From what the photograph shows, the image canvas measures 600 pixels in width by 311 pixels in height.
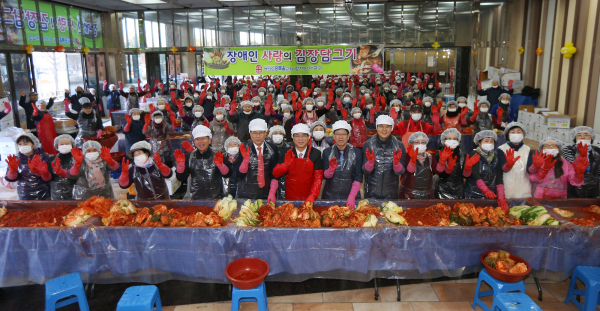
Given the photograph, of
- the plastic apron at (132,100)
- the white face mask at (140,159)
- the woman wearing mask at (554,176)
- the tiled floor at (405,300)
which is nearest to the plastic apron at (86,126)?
the white face mask at (140,159)

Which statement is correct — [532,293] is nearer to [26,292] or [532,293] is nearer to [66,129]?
[26,292]

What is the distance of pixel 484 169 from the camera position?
4578 mm

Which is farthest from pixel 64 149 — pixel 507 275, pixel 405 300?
pixel 507 275

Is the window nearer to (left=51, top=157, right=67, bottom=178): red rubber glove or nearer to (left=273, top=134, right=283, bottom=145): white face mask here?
(left=51, top=157, right=67, bottom=178): red rubber glove

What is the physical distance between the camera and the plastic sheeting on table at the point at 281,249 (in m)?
3.58

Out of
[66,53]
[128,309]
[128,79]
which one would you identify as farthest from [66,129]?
[128,309]

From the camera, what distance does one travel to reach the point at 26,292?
4137 mm

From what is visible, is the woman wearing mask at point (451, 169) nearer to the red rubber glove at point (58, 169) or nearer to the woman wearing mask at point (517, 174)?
the woman wearing mask at point (517, 174)

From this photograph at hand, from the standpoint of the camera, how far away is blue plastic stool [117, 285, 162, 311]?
122 inches

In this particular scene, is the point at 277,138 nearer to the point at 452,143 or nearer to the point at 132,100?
the point at 452,143

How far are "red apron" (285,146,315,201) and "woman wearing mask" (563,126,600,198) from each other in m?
3.07

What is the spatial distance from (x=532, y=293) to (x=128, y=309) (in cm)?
385

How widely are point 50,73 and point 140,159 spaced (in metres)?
11.6

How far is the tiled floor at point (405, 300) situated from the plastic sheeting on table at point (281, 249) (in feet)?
1.06
